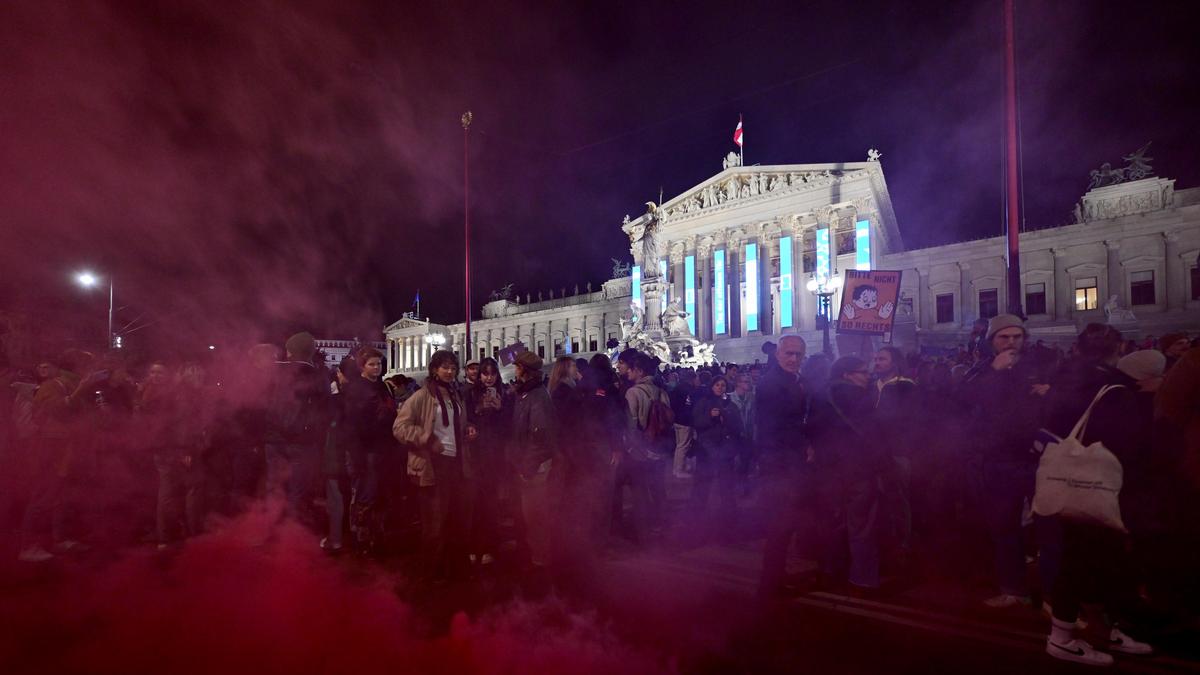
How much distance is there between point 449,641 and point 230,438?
12.2 ft

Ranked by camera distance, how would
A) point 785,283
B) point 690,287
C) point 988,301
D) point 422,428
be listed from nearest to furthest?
1. point 422,428
2. point 988,301
3. point 785,283
4. point 690,287

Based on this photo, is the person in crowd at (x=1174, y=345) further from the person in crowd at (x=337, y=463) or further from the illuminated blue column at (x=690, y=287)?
the illuminated blue column at (x=690, y=287)

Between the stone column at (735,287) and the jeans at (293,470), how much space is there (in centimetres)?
4444

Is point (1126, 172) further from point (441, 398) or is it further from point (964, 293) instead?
point (441, 398)

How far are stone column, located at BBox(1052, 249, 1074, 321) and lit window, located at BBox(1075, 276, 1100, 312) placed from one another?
34 centimetres

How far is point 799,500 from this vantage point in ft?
15.0

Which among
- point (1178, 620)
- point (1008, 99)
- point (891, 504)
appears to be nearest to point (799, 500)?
point (891, 504)

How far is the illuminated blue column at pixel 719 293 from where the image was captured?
49.6 m

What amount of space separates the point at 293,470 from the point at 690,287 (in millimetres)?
47446

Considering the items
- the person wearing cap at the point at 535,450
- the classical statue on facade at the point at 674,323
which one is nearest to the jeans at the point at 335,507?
the person wearing cap at the point at 535,450

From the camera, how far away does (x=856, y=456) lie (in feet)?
15.2

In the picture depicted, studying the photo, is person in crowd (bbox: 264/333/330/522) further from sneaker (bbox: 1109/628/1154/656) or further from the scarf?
sneaker (bbox: 1109/628/1154/656)

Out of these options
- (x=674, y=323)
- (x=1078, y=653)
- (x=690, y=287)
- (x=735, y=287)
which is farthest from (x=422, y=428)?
(x=690, y=287)

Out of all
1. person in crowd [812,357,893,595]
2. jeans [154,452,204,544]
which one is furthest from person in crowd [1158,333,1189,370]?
jeans [154,452,204,544]
